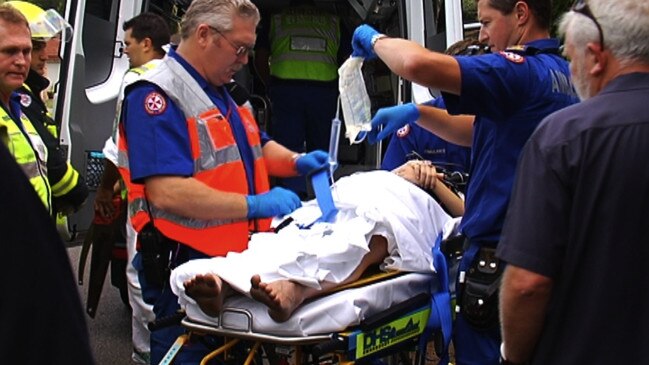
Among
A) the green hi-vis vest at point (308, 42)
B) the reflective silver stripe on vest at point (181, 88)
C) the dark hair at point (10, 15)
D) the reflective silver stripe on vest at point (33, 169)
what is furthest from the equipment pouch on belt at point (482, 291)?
the green hi-vis vest at point (308, 42)

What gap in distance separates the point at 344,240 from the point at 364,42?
0.67 meters

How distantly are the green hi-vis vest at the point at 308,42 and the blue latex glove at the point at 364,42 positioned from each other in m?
3.13

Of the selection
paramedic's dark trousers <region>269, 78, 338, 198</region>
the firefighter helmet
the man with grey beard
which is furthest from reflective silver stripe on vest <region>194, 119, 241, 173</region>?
paramedic's dark trousers <region>269, 78, 338, 198</region>

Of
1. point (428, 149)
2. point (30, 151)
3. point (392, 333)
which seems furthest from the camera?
point (428, 149)

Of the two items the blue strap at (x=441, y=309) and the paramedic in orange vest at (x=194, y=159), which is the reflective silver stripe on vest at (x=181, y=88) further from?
the blue strap at (x=441, y=309)

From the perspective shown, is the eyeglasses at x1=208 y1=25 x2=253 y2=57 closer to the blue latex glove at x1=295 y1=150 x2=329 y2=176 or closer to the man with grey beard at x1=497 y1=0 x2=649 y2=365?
the blue latex glove at x1=295 y1=150 x2=329 y2=176

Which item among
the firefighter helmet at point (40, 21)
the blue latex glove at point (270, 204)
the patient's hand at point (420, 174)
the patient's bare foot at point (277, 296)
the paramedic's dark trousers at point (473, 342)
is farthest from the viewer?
the firefighter helmet at point (40, 21)

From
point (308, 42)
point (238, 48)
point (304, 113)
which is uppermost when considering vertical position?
point (238, 48)

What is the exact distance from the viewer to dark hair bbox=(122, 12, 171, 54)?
482 centimetres

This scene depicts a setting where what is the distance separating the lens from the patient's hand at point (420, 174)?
11.9 ft

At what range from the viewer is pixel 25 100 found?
13.2ft

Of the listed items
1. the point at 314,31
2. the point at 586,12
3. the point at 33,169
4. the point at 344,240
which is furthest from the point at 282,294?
the point at 314,31

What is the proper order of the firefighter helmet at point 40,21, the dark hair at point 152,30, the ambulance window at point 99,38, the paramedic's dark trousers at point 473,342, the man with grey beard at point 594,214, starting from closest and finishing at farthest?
the man with grey beard at point 594,214 → the paramedic's dark trousers at point 473,342 → the firefighter helmet at point 40,21 → the dark hair at point 152,30 → the ambulance window at point 99,38

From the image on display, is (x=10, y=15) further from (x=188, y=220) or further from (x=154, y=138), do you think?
(x=188, y=220)
